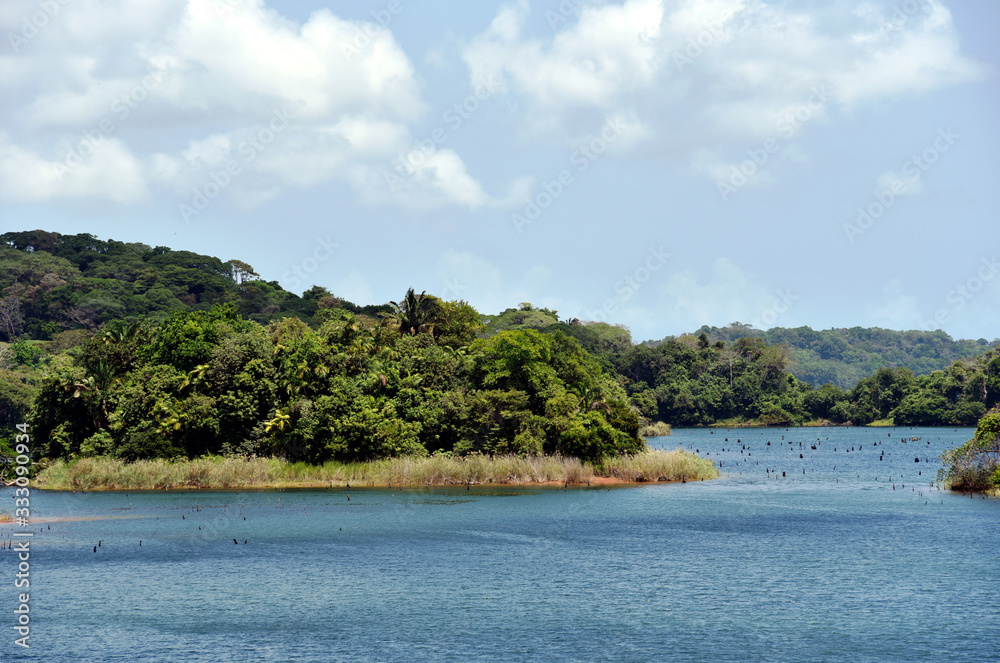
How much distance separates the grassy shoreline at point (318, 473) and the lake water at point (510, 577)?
7.59ft

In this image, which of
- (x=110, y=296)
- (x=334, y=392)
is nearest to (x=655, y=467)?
(x=334, y=392)

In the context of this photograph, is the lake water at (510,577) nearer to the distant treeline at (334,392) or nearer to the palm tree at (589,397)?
the distant treeline at (334,392)

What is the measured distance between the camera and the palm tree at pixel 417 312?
8371 cm

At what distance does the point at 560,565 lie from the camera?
41.8 m

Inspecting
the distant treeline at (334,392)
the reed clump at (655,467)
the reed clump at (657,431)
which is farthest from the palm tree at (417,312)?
the reed clump at (657,431)

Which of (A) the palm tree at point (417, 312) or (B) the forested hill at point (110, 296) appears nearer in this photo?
(A) the palm tree at point (417, 312)

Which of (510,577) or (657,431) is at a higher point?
(657,431)

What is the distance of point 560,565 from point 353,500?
24043 millimetres

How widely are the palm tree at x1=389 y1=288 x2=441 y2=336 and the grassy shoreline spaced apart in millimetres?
16840

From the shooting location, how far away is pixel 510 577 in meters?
39.4

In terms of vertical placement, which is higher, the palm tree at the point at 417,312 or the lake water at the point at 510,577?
the palm tree at the point at 417,312

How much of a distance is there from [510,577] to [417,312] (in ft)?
153

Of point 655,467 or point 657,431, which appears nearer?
point 655,467

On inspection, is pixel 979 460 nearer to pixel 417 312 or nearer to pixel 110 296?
pixel 417 312
